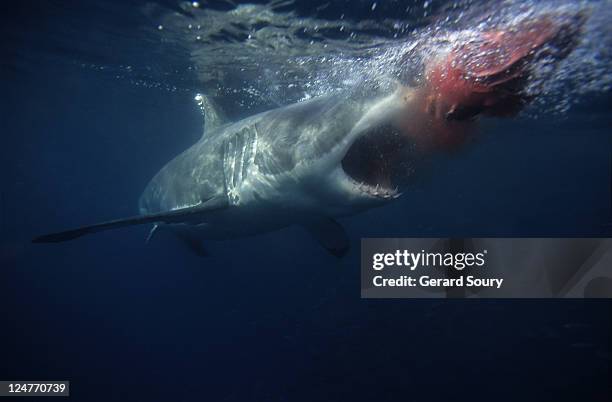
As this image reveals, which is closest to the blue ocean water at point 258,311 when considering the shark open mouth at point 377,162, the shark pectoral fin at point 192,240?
the shark open mouth at point 377,162

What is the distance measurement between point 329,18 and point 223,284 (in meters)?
21.4

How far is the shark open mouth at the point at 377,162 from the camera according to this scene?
376 centimetres

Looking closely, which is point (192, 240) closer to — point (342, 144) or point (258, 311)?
point (342, 144)

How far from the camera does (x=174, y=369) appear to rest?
52.3 feet

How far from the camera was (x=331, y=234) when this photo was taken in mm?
6438

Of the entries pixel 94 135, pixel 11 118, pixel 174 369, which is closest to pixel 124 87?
pixel 174 369

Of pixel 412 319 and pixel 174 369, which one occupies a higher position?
pixel 412 319

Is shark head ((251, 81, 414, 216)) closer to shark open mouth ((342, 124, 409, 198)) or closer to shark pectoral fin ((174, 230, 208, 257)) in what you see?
shark open mouth ((342, 124, 409, 198))

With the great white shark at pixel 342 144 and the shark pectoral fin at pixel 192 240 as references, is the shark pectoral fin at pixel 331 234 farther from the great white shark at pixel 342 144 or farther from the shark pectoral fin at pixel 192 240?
the shark pectoral fin at pixel 192 240

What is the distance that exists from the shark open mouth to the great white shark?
0.4 inches

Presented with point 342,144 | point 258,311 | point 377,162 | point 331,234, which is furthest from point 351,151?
point 258,311

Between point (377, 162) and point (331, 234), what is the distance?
268 centimetres

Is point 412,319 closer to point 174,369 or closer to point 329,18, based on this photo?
point 329,18

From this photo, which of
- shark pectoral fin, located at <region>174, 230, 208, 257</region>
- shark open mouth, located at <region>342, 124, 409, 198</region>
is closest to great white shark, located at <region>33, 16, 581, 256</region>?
shark open mouth, located at <region>342, 124, 409, 198</region>
